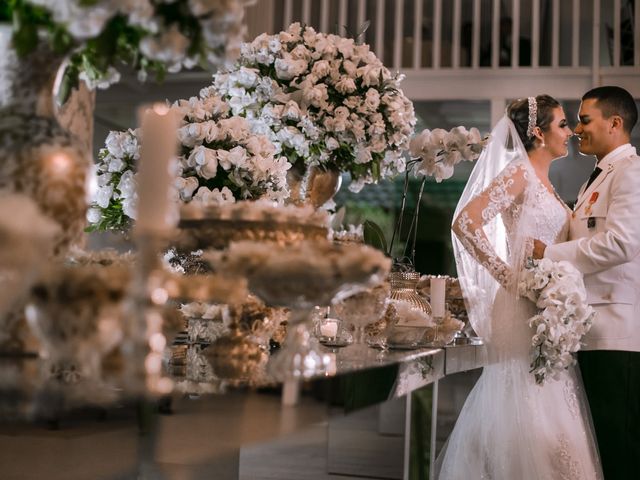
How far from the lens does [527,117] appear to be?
148 inches

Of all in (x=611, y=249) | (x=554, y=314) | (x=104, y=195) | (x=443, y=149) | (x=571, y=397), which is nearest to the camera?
(x=104, y=195)

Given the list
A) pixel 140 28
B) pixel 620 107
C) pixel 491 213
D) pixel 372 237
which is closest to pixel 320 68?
pixel 372 237

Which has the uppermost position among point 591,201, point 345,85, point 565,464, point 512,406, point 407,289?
point 345,85

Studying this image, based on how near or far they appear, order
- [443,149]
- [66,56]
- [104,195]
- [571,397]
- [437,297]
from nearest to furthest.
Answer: [66,56] < [104,195] < [437,297] < [443,149] < [571,397]

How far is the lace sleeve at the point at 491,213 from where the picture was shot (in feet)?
11.3

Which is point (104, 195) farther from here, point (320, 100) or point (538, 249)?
point (538, 249)

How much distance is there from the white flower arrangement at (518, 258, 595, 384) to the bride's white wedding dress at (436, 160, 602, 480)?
0.10 m

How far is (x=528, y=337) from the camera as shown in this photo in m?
3.39

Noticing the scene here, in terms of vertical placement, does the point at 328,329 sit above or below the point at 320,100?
below

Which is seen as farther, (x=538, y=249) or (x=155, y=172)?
(x=538, y=249)

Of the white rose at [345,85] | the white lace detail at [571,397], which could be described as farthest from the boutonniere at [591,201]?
the white rose at [345,85]

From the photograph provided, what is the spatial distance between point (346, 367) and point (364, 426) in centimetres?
576

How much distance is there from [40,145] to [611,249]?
9.54ft

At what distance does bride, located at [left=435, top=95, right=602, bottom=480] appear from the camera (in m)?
3.23
